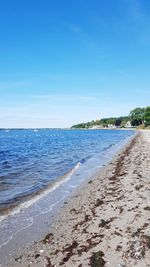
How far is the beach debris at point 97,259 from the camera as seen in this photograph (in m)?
7.45

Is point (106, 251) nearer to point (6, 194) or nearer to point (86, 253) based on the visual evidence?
point (86, 253)

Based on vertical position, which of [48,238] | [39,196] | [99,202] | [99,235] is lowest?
[39,196]

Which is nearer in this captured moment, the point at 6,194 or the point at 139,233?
the point at 139,233

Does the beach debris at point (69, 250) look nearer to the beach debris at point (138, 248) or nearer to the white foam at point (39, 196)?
the beach debris at point (138, 248)

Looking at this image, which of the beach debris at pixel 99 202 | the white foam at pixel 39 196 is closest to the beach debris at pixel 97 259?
the beach debris at pixel 99 202

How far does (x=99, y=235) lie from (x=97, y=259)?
1.70 meters

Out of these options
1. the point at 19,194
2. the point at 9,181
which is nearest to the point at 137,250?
the point at 19,194

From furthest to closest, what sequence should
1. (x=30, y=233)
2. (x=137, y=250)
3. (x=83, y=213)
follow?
(x=83, y=213), (x=30, y=233), (x=137, y=250)

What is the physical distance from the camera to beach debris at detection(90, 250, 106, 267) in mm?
7448

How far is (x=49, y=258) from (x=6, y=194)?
33.1 ft

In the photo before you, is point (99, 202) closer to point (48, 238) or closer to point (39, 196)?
point (48, 238)

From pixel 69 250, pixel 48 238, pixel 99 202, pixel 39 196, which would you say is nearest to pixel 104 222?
pixel 48 238

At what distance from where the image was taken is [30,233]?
1063 centimetres

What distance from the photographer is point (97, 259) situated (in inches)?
303
